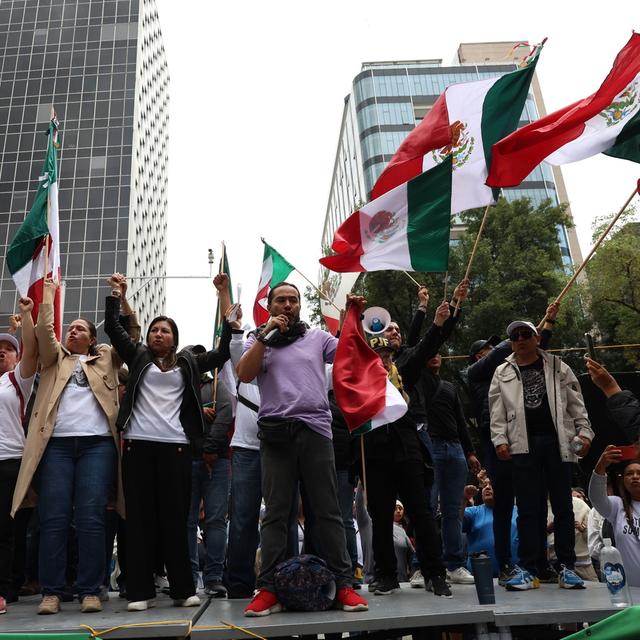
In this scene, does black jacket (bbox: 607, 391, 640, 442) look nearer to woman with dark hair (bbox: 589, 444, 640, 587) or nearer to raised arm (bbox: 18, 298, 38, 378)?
woman with dark hair (bbox: 589, 444, 640, 587)

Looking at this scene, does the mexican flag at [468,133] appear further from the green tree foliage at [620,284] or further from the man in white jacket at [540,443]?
the green tree foliage at [620,284]

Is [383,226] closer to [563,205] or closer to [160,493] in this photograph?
[160,493]

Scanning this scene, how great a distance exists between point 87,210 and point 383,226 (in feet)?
138

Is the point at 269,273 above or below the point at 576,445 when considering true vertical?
above

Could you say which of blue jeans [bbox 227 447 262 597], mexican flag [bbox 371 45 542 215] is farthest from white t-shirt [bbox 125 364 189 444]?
mexican flag [bbox 371 45 542 215]

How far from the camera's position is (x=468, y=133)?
6555 millimetres

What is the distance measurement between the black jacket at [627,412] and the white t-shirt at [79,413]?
158 inches

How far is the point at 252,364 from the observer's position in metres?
4.47

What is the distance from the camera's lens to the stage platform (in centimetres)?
352

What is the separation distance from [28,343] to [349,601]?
3.02 metres

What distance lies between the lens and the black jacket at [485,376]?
561 centimetres

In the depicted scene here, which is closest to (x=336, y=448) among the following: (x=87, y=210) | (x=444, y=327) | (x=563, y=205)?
(x=444, y=327)

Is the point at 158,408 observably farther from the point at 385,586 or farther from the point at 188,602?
the point at 385,586

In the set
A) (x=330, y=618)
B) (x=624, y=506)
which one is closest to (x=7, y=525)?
(x=330, y=618)
